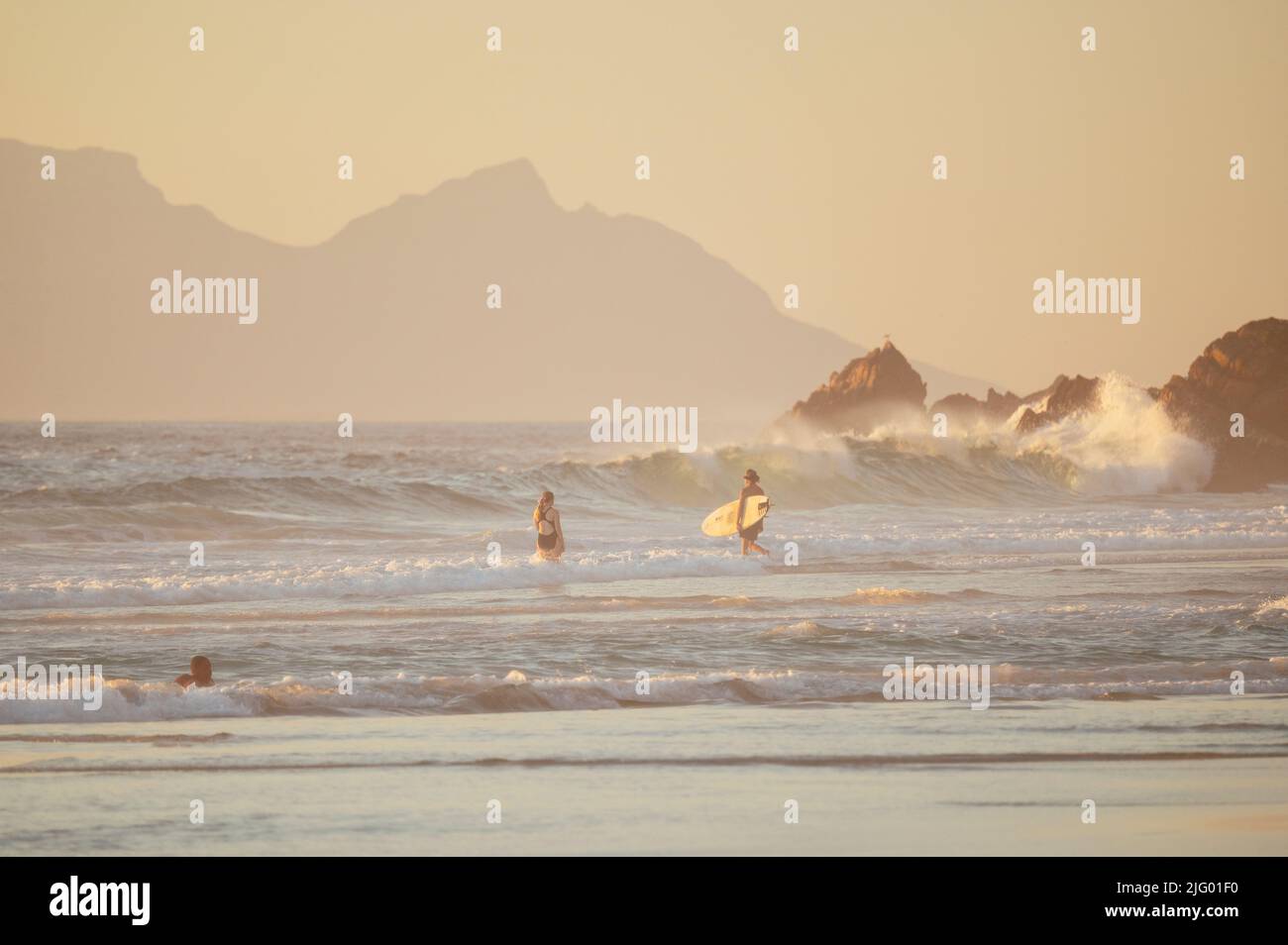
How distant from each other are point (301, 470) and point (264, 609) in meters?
33.6

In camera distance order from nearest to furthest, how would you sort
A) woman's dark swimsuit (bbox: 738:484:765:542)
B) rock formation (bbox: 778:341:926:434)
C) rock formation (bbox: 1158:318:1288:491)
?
woman's dark swimsuit (bbox: 738:484:765:542)
rock formation (bbox: 1158:318:1288:491)
rock formation (bbox: 778:341:926:434)

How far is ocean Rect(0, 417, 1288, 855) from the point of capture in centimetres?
870

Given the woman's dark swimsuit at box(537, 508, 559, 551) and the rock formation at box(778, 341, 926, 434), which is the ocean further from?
the rock formation at box(778, 341, 926, 434)

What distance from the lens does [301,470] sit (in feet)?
168

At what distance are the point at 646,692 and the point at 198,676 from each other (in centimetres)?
358

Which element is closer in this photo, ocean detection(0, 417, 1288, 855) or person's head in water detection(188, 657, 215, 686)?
ocean detection(0, 417, 1288, 855)

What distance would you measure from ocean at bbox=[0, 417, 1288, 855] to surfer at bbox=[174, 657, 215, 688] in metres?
0.41

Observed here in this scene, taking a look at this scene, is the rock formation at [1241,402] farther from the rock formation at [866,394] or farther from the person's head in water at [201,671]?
the person's head in water at [201,671]

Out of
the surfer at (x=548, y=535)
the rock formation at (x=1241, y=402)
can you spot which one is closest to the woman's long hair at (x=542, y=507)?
the surfer at (x=548, y=535)

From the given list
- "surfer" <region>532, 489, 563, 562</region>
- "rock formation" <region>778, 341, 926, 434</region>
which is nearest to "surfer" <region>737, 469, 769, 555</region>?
"surfer" <region>532, 489, 563, 562</region>

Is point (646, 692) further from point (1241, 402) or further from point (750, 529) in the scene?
point (1241, 402)

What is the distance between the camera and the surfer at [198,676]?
40.6ft

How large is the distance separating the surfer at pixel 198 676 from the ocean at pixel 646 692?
408 millimetres
